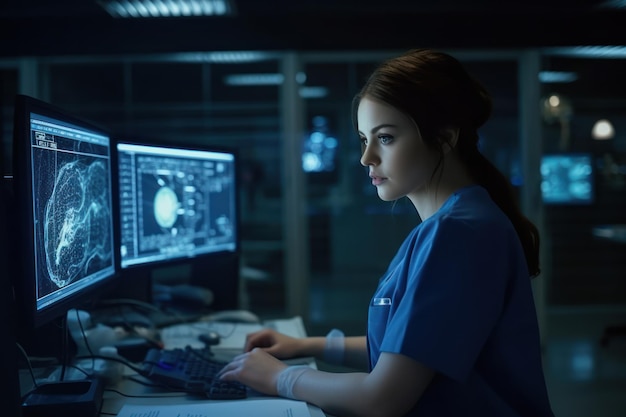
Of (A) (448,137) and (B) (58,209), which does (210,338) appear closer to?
(B) (58,209)

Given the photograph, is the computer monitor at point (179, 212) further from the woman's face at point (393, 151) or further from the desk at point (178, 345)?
the woman's face at point (393, 151)

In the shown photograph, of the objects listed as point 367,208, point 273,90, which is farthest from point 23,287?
point 273,90

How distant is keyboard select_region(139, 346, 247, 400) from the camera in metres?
1.14

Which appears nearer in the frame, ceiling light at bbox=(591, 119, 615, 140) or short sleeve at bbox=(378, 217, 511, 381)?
short sleeve at bbox=(378, 217, 511, 381)

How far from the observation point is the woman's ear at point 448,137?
103cm

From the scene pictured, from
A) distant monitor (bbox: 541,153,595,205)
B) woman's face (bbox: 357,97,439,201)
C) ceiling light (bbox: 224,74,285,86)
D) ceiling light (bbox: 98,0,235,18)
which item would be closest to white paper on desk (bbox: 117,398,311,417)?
woman's face (bbox: 357,97,439,201)

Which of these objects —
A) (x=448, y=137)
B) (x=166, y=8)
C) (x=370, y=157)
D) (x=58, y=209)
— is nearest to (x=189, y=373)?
(x=58, y=209)

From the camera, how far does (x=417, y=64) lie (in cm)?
103

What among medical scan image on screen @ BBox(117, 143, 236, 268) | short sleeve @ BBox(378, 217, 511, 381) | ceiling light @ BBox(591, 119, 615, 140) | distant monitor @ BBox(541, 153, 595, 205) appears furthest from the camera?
ceiling light @ BBox(591, 119, 615, 140)

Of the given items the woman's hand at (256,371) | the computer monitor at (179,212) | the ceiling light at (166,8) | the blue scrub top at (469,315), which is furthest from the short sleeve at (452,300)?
the ceiling light at (166,8)

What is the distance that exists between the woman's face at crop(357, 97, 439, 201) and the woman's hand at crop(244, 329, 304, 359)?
1.65ft

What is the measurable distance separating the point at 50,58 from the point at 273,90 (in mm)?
3140

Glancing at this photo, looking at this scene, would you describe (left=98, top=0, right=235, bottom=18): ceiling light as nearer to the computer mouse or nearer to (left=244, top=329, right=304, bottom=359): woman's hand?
the computer mouse

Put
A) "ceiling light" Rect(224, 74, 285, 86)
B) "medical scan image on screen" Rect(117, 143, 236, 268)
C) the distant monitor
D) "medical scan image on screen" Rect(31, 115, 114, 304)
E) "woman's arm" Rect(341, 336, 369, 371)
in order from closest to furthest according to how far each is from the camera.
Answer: "medical scan image on screen" Rect(31, 115, 114, 304) < "woman's arm" Rect(341, 336, 369, 371) < "medical scan image on screen" Rect(117, 143, 236, 268) < the distant monitor < "ceiling light" Rect(224, 74, 285, 86)
